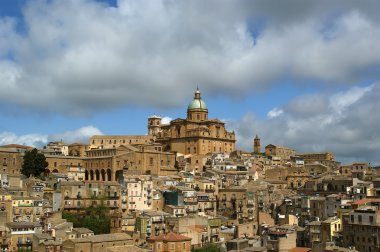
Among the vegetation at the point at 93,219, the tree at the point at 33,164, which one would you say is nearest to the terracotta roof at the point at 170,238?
the vegetation at the point at 93,219

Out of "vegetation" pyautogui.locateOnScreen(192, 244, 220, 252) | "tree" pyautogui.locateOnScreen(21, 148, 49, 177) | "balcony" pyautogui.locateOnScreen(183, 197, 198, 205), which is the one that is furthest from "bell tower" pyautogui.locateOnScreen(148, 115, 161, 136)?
"vegetation" pyautogui.locateOnScreen(192, 244, 220, 252)

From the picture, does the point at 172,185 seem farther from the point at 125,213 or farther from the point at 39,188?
the point at 39,188

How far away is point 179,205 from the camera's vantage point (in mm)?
70000

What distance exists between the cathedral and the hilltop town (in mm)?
4431

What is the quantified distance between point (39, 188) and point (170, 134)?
47.3 metres

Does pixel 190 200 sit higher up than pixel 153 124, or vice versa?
pixel 153 124

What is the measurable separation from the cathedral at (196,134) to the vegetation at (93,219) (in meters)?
43.7

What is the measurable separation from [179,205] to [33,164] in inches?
903

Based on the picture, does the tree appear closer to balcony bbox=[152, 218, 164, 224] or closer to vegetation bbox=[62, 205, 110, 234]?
vegetation bbox=[62, 205, 110, 234]

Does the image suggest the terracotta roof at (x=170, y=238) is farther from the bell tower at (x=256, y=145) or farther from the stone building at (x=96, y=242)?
the bell tower at (x=256, y=145)

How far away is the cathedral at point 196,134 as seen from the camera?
10856 centimetres

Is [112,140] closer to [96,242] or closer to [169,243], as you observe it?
[169,243]

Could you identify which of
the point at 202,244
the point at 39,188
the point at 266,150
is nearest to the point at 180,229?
the point at 202,244

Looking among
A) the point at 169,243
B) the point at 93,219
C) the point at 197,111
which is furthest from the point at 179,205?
the point at 197,111
